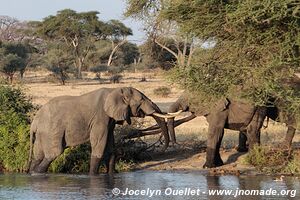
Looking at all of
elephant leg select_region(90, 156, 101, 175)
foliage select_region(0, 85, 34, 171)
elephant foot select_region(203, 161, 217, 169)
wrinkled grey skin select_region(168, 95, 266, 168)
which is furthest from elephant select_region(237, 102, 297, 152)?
foliage select_region(0, 85, 34, 171)

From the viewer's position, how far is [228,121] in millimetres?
14188

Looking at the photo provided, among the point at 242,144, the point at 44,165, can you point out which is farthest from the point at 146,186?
the point at 242,144

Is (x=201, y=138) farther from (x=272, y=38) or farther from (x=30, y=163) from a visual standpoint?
(x=272, y=38)

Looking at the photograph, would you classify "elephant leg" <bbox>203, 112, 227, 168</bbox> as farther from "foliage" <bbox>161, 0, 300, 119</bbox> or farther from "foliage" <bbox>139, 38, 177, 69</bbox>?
"foliage" <bbox>161, 0, 300, 119</bbox>

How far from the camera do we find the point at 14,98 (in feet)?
49.9

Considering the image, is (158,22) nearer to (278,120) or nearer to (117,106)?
(117,106)

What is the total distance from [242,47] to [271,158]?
3665 millimetres

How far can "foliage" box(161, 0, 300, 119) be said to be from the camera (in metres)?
8.66

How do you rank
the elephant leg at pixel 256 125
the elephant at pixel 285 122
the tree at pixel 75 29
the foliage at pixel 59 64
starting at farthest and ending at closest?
the tree at pixel 75 29, the foliage at pixel 59 64, the elephant leg at pixel 256 125, the elephant at pixel 285 122

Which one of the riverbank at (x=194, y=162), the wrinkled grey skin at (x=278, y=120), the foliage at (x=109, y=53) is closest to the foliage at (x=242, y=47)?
the riverbank at (x=194, y=162)

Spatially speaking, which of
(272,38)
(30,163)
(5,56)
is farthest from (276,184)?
(5,56)

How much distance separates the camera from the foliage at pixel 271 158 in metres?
13.1

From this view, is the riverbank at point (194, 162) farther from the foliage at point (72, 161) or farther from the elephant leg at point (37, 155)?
the elephant leg at point (37, 155)

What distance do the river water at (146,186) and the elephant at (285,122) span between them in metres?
1.47
